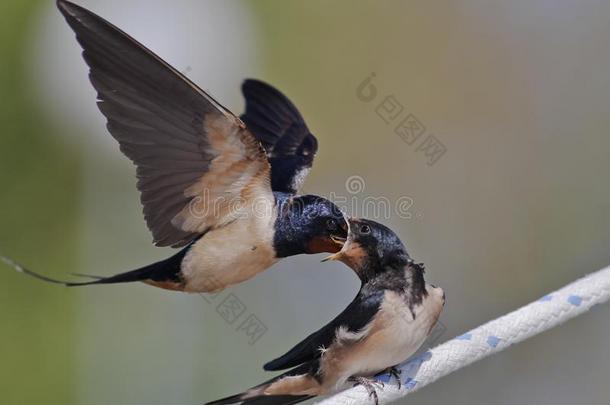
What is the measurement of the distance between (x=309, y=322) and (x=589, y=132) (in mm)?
972

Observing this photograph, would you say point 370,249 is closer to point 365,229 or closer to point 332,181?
point 365,229

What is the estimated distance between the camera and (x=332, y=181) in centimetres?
79

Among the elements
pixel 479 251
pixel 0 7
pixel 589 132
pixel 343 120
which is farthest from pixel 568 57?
pixel 0 7

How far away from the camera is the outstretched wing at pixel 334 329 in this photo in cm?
66

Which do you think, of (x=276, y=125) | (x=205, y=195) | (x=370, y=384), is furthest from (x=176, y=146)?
(x=370, y=384)

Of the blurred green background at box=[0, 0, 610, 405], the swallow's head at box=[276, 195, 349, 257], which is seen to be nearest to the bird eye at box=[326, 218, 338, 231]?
the swallow's head at box=[276, 195, 349, 257]

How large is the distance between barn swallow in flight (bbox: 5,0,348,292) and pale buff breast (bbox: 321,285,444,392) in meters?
0.07

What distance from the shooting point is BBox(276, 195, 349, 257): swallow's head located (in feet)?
2.06

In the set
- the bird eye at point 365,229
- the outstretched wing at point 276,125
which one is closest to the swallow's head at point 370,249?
the bird eye at point 365,229

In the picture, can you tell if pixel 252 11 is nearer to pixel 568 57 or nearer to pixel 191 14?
pixel 191 14

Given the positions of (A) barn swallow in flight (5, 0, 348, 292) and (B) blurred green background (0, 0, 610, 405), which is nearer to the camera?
(A) barn swallow in flight (5, 0, 348, 292)

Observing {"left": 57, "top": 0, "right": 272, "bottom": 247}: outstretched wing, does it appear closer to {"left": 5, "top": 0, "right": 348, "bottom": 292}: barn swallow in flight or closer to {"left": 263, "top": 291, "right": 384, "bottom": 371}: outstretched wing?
{"left": 5, "top": 0, "right": 348, "bottom": 292}: barn swallow in flight

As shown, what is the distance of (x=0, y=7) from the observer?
4.93ft

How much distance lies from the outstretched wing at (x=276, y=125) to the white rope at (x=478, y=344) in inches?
8.2
